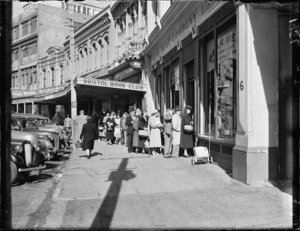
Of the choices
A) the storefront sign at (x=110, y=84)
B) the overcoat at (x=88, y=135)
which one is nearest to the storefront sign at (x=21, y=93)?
the storefront sign at (x=110, y=84)

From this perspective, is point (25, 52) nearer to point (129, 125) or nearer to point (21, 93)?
point (21, 93)

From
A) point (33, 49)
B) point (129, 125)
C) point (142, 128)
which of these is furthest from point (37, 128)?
point (33, 49)

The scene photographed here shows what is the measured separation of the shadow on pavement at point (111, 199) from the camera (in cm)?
486

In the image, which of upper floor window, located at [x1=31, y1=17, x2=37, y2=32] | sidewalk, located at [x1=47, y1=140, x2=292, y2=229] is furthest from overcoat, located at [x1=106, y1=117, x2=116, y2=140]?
upper floor window, located at [x1=31, y1=17, x2=37, y2=32]

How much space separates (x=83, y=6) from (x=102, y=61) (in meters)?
26.3

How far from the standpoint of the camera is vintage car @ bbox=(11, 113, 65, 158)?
11.6m

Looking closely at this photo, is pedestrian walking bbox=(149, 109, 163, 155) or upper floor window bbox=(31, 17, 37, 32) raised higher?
upper floor window bbox=(31, 17, 37, 32)

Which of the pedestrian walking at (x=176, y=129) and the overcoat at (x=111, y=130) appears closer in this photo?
the pedestrian walking at (x=176, y=129)

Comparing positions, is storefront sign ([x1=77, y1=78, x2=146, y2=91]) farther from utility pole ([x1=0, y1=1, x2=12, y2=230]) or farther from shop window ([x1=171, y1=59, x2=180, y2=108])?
utility pole ([x1=0, y1=1, x2=12, y2=230])

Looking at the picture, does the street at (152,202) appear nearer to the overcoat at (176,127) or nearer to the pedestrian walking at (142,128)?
the overcoat at (176,127)

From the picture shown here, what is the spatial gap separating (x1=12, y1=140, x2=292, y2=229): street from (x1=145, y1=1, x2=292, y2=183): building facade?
63 cm

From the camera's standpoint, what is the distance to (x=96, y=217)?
5105mm

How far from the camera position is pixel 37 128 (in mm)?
12945

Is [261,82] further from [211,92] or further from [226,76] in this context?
[211,92]
